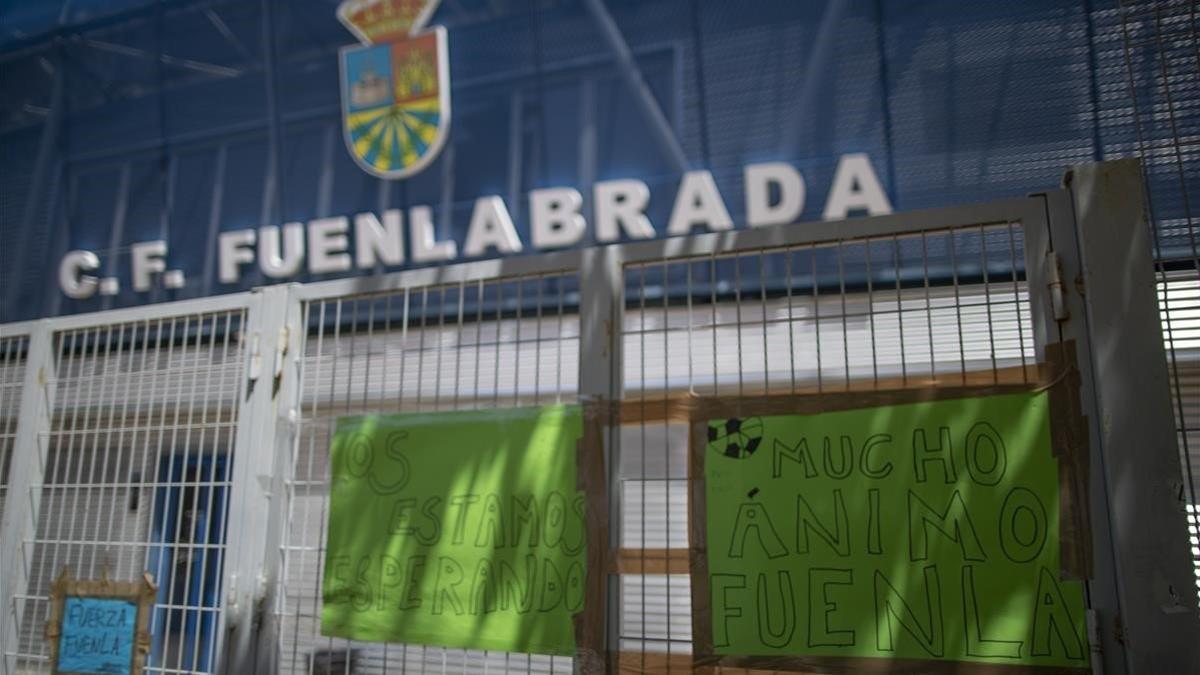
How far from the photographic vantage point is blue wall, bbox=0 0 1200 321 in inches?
182

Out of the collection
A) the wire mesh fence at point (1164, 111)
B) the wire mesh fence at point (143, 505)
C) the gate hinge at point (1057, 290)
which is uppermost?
the wire mesh fence at point (1164, 111)

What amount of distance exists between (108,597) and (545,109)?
3.76 metres

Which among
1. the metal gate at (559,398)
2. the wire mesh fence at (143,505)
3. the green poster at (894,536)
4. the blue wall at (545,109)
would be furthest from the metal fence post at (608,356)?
the blue wall at (545,109)

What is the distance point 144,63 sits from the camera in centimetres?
665

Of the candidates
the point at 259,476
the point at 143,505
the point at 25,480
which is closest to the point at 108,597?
the point at 143,505

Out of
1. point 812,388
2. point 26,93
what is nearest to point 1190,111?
point 812,388

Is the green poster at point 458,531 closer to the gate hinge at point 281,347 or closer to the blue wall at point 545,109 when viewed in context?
the gate hinge at point 281,347

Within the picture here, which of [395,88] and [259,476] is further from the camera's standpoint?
[395,88]

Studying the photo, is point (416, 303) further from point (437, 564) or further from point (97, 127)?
point (97, 127)

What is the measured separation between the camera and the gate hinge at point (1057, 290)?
6.94 ft

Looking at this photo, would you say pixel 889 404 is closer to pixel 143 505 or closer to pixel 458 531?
pixel 458 531

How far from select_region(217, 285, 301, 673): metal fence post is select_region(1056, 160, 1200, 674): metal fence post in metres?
2.44

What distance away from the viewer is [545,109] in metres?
5.55

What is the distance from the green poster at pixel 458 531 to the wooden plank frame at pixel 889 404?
34 centimetres
